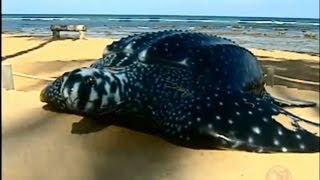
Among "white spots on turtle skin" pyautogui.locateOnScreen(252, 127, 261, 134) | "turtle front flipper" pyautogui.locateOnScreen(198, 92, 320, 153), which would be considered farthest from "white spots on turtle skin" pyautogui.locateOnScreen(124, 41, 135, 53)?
"white spots on turtle skin" pyautogui.locateOnScreen(252, 127, 261, 134)

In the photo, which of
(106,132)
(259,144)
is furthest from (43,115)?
(259,144)

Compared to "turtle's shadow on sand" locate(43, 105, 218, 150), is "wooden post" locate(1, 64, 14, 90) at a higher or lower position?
lower

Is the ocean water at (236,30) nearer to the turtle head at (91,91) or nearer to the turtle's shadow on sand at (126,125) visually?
the turtle head at (91,91)

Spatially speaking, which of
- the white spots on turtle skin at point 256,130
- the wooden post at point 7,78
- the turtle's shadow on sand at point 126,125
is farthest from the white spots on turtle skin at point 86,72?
the wooden post at point 7,78

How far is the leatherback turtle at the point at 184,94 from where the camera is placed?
2.98 meters

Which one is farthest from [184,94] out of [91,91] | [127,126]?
[91,91]

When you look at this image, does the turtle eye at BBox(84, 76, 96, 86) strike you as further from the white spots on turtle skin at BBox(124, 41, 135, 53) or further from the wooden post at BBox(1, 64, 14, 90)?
the wooden post at BBox(1, 64, 14, 90)

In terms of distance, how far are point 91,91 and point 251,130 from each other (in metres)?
0.96

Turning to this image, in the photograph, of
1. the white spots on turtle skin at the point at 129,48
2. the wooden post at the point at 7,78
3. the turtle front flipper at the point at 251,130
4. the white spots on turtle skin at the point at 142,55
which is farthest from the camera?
the wooden post at the point at 7,78

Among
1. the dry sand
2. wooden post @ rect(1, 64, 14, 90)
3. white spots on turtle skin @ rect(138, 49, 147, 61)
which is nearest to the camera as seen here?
the dry sand

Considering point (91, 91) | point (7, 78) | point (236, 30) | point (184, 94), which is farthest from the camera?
point (236, 30)

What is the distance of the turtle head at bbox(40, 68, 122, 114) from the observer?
2977 mm

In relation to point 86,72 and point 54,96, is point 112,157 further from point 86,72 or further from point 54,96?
point 54,96

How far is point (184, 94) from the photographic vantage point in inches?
126
